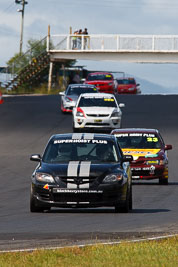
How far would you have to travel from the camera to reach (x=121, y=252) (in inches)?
406

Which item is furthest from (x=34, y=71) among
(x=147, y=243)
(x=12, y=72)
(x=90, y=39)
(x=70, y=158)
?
→ (x=147, y=243)

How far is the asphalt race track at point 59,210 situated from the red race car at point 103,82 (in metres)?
20.1

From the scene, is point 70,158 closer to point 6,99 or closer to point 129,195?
point 129,195

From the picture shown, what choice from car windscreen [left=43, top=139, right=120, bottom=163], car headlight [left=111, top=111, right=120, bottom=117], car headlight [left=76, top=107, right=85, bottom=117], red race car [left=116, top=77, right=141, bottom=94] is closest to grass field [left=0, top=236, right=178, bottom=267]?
car windscreen [left=43, top=139, right=120, bottom=163]

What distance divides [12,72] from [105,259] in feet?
208

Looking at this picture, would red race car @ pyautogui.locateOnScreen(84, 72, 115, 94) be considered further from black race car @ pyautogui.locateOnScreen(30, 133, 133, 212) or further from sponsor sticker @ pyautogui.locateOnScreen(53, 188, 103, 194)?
sponsor sticker @ pyautogui.locateOnScreen(53, 188, 103, 194)

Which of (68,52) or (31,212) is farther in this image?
(68,52)

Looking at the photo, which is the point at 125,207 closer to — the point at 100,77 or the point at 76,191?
the point at 76,191

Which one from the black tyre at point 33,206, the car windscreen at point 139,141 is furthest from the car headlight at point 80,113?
the black tyre at point 33,206

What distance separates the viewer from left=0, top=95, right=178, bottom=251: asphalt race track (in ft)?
40.3

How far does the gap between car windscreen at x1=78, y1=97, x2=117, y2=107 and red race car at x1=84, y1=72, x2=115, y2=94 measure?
2461 centimetres

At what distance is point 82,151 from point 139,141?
22.4 ft

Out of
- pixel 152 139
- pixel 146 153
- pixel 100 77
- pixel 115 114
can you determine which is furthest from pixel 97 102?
pixel 100 77

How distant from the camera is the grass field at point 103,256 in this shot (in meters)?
9.54
